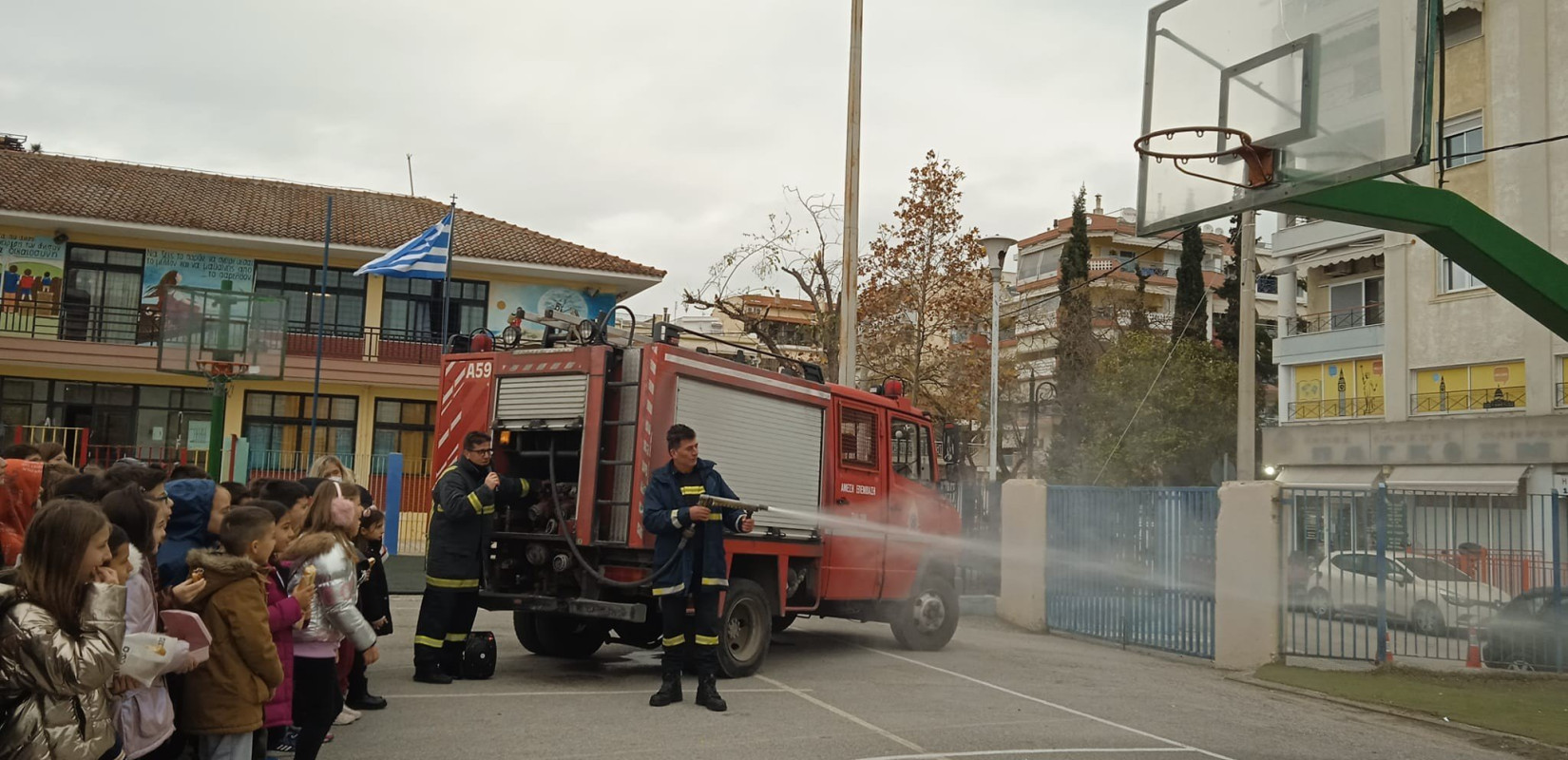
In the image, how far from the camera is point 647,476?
30.4 feet

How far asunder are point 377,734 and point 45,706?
3715 millimetres

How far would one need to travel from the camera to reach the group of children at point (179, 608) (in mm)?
3783

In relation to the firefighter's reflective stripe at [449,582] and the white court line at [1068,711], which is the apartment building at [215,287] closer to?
the white court line at [1068,711]

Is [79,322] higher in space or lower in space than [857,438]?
higher

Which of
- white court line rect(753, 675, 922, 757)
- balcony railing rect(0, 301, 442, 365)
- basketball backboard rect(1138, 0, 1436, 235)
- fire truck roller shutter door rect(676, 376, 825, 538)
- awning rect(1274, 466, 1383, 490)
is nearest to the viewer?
basketball backboard rect(1138, 0, 1436, 235)

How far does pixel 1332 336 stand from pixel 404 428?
25.7m

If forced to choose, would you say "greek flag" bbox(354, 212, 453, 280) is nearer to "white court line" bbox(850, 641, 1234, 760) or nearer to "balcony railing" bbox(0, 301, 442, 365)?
"balcony railing" bbox(0, 301, 442, 365)

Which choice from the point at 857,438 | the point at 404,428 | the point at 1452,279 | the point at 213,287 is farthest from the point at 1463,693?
the point at 213,287

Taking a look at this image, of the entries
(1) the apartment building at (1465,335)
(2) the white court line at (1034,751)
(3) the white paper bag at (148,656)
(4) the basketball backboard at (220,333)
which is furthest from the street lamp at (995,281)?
(3) the white paper bag at (148,656)

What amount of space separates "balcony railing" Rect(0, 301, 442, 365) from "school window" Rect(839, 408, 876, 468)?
19.0 m

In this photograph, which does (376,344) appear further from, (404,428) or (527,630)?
(527,630)

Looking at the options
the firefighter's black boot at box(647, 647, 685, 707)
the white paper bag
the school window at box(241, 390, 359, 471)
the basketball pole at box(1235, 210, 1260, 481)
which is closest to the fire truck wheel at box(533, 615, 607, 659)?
the firefighter's black boot at box(647, 647, 685, 707)

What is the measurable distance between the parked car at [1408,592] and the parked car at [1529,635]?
0.53ft

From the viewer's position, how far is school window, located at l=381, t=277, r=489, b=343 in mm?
30094
